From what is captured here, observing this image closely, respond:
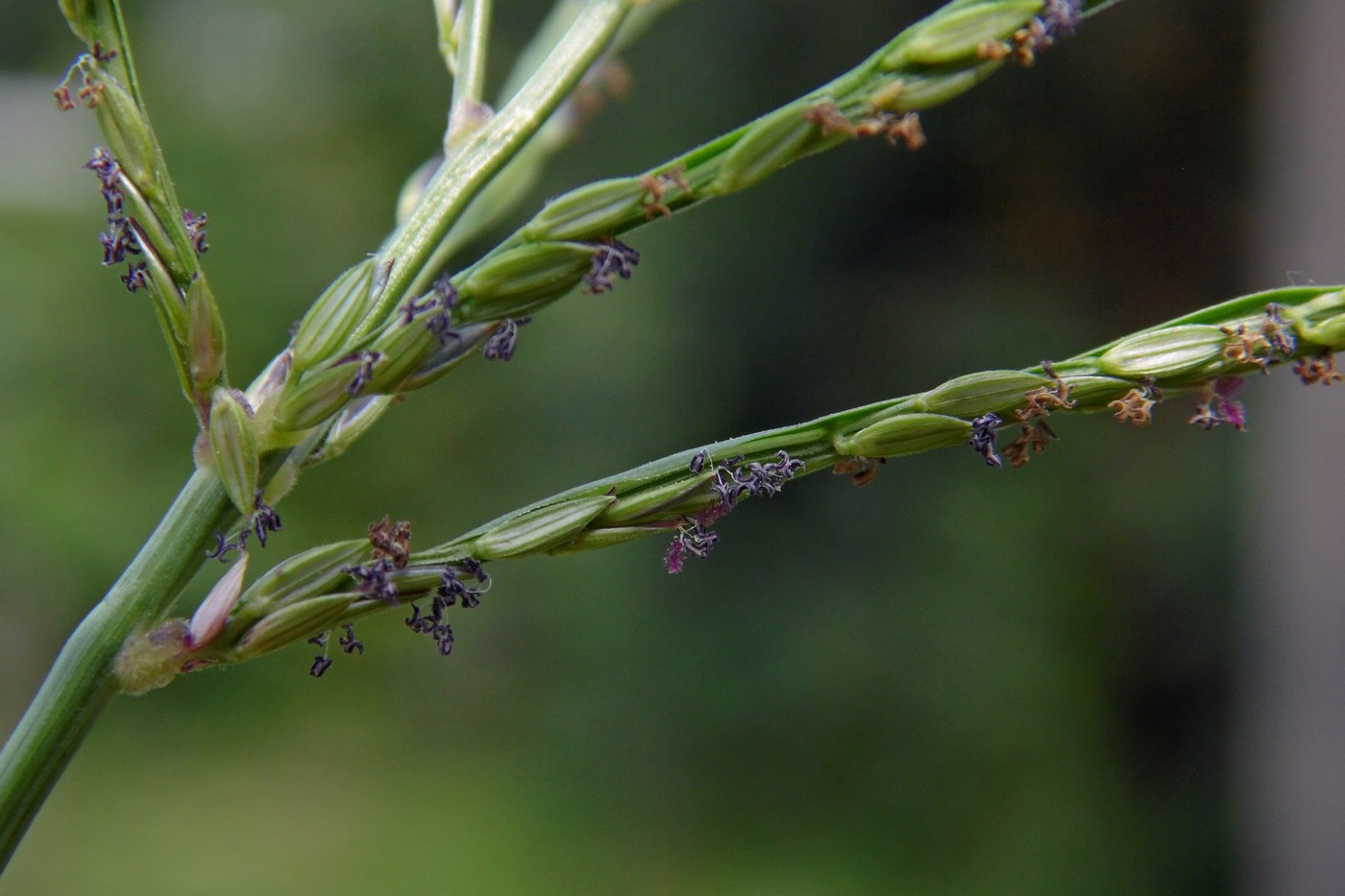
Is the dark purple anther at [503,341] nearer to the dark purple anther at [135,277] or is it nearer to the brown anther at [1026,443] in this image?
the dark purple anther at [135,277]

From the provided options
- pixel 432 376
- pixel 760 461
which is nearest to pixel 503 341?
pixel 432 376

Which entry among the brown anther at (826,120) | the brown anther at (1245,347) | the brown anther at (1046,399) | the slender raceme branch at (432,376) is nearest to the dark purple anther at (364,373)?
the slender raceme branch at (432,376)

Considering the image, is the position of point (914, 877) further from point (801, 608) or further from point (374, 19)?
point (374, 19)

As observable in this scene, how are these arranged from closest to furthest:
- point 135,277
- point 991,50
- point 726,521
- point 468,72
Answer: point 991,50, point 135,277, point 468,72, point 726,521

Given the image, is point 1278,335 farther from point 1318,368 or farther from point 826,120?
point 826,120

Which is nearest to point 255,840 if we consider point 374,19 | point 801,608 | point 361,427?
point 801,608
